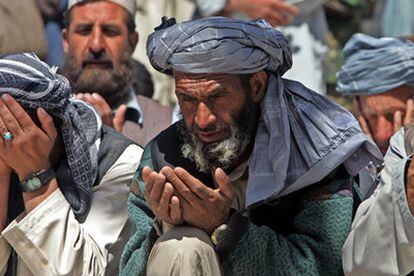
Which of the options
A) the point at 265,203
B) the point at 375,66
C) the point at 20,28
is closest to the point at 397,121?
the point at 375,66

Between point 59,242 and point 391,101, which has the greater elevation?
point 59,242

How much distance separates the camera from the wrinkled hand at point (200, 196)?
216 inches

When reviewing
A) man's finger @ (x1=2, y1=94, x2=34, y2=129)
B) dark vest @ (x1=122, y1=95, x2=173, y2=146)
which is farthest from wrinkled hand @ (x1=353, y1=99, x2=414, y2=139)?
man's finger @ (x1=2, y1=94, x2=34, y2=129)

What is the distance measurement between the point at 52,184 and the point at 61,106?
1.26 feet

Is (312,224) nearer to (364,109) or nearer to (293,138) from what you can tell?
(293,138)

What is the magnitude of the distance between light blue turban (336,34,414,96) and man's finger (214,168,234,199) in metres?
2.69

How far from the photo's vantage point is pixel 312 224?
18.5 feet

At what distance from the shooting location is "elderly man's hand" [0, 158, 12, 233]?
5965 mm

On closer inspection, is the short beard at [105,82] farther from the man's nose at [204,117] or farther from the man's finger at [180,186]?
the man's finger at [180,186]

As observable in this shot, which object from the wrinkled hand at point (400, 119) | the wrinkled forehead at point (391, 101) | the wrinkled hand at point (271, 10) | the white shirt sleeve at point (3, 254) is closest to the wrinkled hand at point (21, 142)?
the white shirt sleeve at point (3, 254)

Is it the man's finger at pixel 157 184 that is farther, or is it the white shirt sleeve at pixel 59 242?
the white shirt sleeve at pixel 59 242

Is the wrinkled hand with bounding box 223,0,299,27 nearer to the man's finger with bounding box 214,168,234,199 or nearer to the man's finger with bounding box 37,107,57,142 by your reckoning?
the man's finger with bounding box 37,107,57,142

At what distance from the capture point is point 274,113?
5.82m

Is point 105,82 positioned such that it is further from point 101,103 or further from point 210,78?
point 210,78
